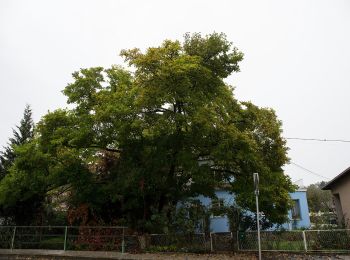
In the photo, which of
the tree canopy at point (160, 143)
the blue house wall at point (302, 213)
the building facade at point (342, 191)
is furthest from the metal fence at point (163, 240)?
the blue house wall at point (302, 213)

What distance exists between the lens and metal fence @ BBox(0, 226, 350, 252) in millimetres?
13055

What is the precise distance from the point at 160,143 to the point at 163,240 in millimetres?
4343

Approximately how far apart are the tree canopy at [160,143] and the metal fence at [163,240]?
1038mm

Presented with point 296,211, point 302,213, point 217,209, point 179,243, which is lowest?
point 179,243

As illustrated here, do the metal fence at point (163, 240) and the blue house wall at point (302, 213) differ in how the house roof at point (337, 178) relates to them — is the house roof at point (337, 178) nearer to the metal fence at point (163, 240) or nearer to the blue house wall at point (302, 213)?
the blue house wall at point (302, 213)

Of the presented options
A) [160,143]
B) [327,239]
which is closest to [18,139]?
[160,143]

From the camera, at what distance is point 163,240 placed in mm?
14234

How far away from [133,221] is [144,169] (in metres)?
3.39

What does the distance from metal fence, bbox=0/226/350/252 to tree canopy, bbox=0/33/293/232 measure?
3.40ft

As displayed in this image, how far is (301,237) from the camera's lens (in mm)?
13094

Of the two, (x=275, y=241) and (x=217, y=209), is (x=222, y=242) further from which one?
(x=275, y=241)

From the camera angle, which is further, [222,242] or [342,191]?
[342,191]

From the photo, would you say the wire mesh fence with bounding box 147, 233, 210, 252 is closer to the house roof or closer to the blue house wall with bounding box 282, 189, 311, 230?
the house roof

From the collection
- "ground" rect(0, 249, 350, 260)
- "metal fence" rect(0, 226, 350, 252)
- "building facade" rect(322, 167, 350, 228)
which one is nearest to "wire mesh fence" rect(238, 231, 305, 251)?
"metal fence" rect(0, 226, 350, 252)
